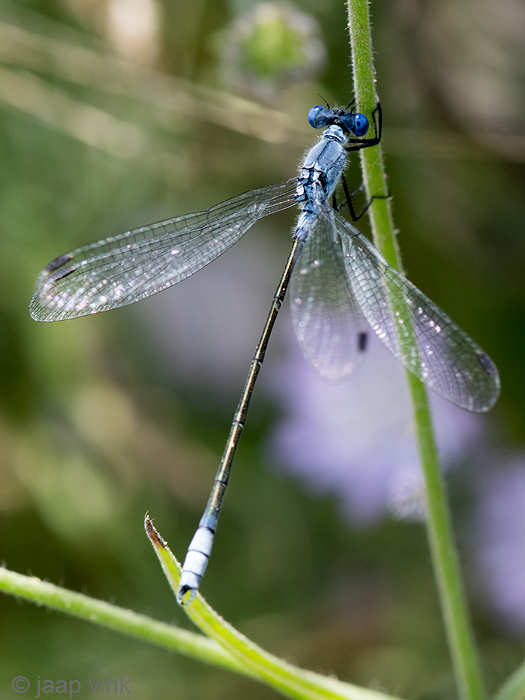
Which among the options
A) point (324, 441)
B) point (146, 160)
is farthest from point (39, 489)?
point (146, 160)

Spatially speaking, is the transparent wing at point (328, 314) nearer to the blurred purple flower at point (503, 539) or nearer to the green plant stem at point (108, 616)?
the green plant stem at point (108, 616)

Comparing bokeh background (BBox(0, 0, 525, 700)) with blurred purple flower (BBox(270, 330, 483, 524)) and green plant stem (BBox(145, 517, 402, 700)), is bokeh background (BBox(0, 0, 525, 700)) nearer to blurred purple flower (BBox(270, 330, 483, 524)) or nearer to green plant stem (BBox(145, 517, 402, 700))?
blurred purple flower (BBox(270, 330, 483, 524))

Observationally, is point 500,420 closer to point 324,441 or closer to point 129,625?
point 324,441

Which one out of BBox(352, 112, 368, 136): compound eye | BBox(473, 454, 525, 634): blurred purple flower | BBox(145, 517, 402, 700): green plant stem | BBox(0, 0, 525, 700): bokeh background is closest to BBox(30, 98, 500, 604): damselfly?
BBox(352, 112, 368, 136): compound eye

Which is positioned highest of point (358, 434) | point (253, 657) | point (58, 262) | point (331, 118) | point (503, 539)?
point (331, 118)

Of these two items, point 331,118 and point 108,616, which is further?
point 331,118

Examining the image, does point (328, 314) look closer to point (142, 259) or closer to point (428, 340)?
point (428, 340)

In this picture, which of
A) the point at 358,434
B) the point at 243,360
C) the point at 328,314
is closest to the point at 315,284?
the point at 328,314
